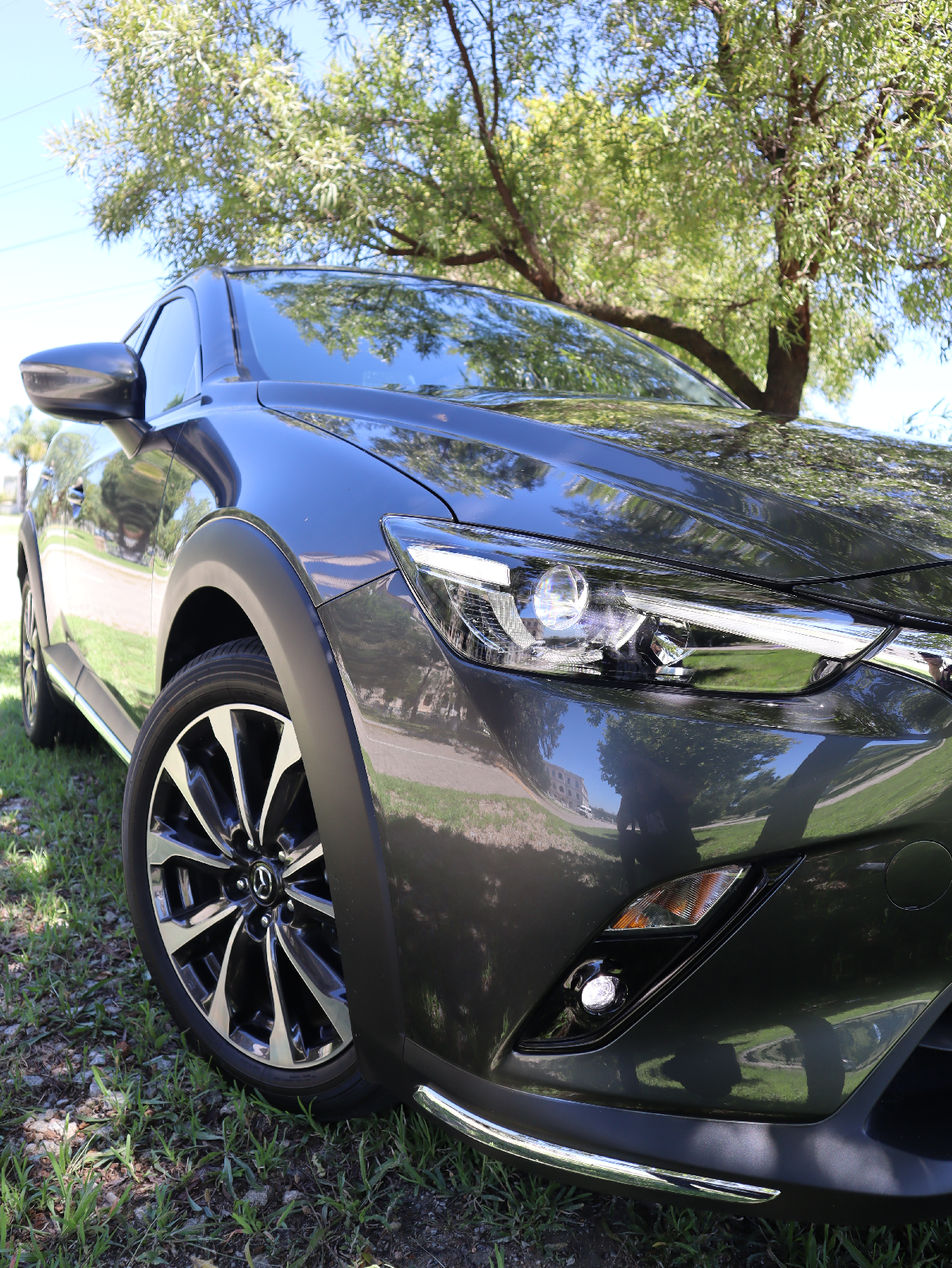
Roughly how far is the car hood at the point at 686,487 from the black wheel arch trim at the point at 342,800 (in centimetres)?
27

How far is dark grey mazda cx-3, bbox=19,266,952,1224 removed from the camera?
3.48 feet

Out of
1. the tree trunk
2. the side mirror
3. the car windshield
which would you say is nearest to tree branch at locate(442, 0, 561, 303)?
the tree trunk

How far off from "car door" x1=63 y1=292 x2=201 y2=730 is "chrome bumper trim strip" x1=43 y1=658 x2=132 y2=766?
0.04 m

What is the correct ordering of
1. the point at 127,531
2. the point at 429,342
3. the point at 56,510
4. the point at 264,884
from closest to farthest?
the point at 264,884 < the point at 127,531 < the point at 429,342 < the point at 56,510

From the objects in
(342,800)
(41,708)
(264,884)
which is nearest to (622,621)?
(342,800)

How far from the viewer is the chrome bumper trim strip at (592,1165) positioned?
1085 millimetres

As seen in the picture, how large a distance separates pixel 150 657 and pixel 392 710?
102cm

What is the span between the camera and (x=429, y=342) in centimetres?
250

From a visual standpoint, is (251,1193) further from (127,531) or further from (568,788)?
(127,531)

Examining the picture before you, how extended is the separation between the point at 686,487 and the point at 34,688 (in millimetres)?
3238

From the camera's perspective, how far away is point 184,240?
29.6 feet

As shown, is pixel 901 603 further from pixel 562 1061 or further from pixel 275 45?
pixel 275 45

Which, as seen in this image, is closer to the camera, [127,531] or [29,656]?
[127,531]

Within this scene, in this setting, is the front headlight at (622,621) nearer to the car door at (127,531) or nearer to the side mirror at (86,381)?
the car door at (127,531)
